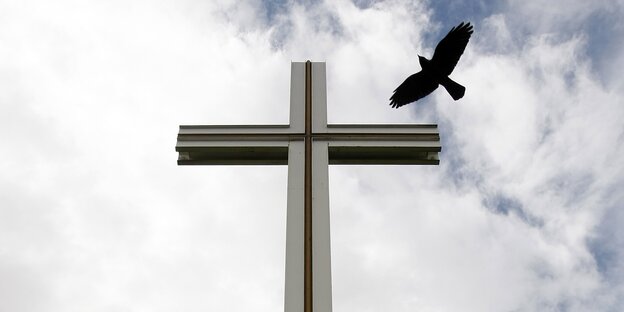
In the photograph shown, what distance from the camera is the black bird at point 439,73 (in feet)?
19.0

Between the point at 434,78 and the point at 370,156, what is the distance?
94cm

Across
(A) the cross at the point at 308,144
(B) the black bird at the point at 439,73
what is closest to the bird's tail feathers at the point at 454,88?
(B) the black bird at the point at 439,73

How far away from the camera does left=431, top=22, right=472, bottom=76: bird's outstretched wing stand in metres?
5.79

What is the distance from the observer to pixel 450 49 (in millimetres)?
5820

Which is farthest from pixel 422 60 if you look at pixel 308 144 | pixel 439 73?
pixel 308 144

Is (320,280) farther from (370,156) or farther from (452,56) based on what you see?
(452,56)

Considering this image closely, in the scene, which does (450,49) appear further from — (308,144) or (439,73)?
(308,144)

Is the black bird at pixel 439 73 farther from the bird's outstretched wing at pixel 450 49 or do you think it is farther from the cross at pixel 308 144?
the cross at pixel 308 144

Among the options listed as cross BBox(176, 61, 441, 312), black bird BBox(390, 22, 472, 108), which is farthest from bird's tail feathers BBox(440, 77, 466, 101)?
cross BBox(176, 61, 441, 312)

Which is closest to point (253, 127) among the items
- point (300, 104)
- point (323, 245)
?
point (300, 104)

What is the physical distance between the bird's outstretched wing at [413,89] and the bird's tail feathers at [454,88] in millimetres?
88

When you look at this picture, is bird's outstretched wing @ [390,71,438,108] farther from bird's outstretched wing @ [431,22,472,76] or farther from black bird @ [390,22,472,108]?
bird's outstretched wing @ [431,22,472,76]

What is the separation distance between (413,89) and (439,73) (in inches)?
9.7

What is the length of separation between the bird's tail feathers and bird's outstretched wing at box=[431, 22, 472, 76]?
94 millimetres
